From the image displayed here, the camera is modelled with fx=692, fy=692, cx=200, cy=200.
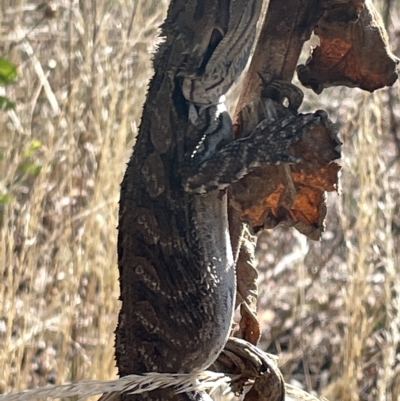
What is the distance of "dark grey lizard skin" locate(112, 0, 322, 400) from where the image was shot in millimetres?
1514

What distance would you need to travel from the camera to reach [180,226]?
5.00ft

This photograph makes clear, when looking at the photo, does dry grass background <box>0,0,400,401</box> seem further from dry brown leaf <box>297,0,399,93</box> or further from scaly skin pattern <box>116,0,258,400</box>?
dry brown leaf <box>297,0,399,93</box>

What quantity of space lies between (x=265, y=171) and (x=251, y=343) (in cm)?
37

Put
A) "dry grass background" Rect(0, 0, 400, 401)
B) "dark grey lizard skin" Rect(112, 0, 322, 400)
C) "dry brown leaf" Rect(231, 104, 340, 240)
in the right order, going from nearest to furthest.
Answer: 1. "dry brown leaf" Rect(231, 104, 340, 240)
2. "dark grey lizard skin" Rect(112, 0, 322, 400)
3. "dry grass background" Rect(0, 0, 400, 401)

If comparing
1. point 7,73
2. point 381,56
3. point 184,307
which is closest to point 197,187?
point 184,307

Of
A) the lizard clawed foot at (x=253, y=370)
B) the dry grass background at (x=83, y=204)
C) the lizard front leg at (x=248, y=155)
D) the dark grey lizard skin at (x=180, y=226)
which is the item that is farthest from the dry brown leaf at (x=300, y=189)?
the dry grass background at (x=83, y=204)

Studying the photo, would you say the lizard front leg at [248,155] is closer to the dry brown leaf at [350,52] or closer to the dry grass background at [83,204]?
the dry brown leaf at [350,52]

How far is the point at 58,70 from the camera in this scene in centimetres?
334

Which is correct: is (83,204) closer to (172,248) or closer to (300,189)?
(172,248)

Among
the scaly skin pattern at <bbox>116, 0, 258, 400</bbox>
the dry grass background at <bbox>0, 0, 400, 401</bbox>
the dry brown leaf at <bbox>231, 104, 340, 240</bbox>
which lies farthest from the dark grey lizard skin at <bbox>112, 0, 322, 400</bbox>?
the dry grass background at <bbox>0, 0, 400, 401</bbox>

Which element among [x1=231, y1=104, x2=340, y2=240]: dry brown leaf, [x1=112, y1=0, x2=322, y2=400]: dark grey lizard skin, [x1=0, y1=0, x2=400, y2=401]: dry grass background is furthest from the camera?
[x1=0, y1=0, x2=400, y2=401]: dry grass background

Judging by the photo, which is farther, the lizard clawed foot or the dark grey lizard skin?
the dark grey lizard skin

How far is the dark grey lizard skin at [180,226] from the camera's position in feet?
4.97

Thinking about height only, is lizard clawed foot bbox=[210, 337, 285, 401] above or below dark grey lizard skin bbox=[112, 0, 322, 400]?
below
